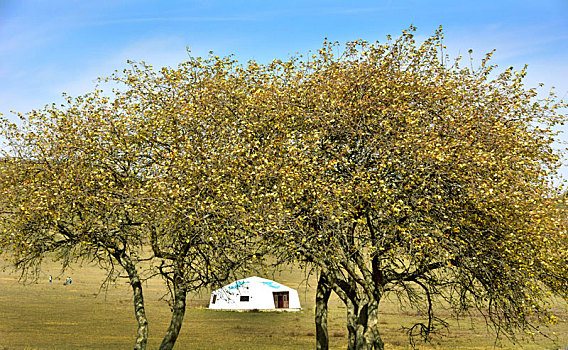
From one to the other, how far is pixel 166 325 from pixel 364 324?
34755mm

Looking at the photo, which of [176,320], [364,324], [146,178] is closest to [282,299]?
[176,320]

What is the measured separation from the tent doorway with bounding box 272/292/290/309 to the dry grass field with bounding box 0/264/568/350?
2.97 meters

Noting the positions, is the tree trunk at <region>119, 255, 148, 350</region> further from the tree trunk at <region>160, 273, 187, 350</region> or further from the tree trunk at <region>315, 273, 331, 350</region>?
the tree trunk at <region>315, 273, 331, 350</region>

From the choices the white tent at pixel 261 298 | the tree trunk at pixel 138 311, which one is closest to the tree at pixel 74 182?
the tree trunk at pixel 138 311

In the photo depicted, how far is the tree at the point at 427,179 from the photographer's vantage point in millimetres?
16188

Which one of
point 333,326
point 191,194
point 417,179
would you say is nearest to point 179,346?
point 333,326

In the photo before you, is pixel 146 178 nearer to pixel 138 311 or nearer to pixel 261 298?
pixel 138 311

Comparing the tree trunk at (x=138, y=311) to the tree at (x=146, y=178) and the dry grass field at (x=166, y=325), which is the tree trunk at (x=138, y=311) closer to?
the tree at (x=146, y=178)

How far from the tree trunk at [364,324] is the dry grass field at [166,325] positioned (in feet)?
12.2

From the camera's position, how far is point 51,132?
2075 cm

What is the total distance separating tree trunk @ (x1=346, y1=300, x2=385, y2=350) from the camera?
1872 cm

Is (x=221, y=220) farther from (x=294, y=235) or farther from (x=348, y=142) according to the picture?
(x=348, y=142)

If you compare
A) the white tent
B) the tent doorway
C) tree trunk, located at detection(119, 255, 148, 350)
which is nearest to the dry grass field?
the white tent

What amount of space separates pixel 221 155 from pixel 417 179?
662 cm
